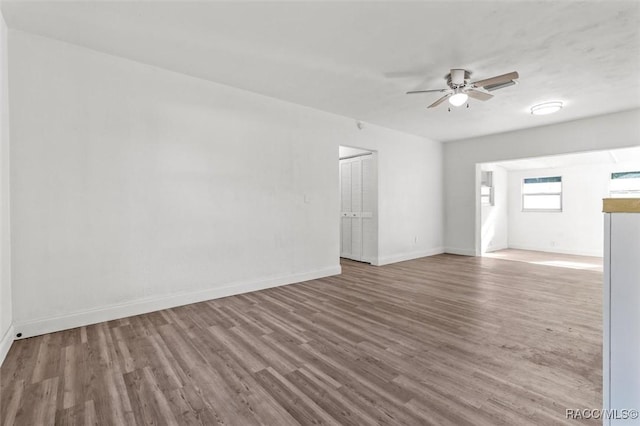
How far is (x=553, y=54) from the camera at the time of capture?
3.01 m

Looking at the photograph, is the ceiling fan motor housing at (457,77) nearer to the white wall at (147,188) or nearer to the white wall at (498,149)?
the white wall at (147,188)

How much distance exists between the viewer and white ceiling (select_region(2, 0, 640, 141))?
2.35 metres

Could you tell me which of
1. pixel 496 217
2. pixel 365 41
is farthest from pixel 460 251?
pixel 365 41

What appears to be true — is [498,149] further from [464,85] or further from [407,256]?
[464,85]

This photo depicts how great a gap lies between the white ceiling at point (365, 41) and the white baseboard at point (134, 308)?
8.58ft

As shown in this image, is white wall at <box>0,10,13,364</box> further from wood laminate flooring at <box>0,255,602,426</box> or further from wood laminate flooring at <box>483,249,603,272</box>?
wood laminate flooring at <box>483,249,603,272</box>

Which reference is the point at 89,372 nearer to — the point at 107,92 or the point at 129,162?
the point at 129,162

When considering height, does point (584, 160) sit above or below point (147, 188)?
above

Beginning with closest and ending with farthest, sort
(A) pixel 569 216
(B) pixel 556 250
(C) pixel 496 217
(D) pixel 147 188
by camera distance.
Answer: (D) pixel 147 188
(A) pixel 569 216
(B) pixel 556 250
(C) pixel 496 217

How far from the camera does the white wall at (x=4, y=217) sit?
7.55ft

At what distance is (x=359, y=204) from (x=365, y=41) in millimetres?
3705

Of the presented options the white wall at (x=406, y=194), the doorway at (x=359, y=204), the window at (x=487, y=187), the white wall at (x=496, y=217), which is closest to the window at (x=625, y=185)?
the white wall at (x=496, y=217)

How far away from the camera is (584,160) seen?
707 centimetres

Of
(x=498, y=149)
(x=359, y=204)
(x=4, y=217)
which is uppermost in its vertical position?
(x=498, y=149)
